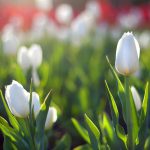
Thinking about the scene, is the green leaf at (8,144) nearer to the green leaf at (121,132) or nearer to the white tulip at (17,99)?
the white tulip at (17,99)

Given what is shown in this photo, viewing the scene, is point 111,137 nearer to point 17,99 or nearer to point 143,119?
point 143,119

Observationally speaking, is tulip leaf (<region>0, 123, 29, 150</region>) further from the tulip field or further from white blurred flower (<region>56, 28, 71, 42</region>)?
white blurred flower (<region>56, 28, 71, 42</region>)

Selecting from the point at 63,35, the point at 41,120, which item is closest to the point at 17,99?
the point at 41,120

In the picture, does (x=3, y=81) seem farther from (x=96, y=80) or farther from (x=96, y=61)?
(x=96, y=61)

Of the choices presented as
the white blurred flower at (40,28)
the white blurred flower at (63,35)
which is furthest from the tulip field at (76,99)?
the white blurred flower at (40,28)

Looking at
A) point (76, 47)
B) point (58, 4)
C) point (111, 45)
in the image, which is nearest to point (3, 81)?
point (76, 47)
